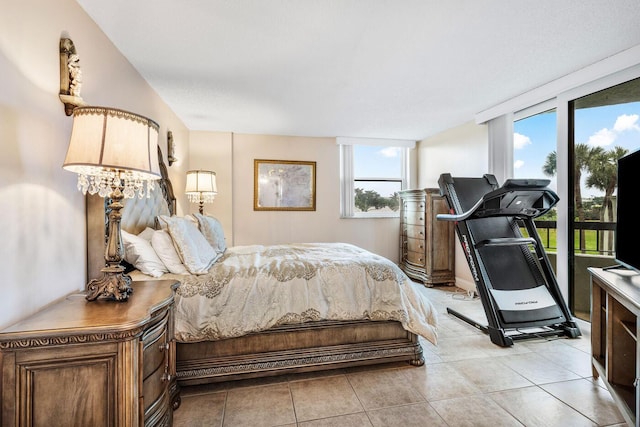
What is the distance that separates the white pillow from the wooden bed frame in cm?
31

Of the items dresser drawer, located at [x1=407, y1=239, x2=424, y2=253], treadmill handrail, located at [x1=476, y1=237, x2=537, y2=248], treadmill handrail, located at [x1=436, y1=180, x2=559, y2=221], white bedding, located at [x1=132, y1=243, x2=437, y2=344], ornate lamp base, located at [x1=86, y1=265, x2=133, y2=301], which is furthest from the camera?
dresser drawer, located at [x1=407, y1=239, x2=424, y2=253]

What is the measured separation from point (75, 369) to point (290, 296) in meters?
1.17

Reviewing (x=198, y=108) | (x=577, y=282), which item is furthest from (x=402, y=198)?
(x=198, y=108)

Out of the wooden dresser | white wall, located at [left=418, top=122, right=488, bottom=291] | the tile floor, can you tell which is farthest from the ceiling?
the tile floor

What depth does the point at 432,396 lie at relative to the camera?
183 centimetres

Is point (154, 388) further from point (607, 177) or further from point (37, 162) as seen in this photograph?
point (607, 177)

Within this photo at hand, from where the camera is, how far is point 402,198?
509 centimetres

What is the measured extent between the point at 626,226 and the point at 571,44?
4.62ft

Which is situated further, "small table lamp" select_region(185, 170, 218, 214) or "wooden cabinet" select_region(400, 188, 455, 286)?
"wooden cabinet" select_region(400, 188, 455, 286)

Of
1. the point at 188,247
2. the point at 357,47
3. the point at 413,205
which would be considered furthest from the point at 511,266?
the point at 188,247

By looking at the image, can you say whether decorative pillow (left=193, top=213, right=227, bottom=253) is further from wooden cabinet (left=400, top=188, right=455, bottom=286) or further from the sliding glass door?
the sliding glass door

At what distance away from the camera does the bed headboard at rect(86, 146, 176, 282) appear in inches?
69.2

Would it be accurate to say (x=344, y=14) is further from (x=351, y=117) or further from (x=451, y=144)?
(x=451, y=144)

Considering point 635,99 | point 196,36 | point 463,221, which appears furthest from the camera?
point 463,221
